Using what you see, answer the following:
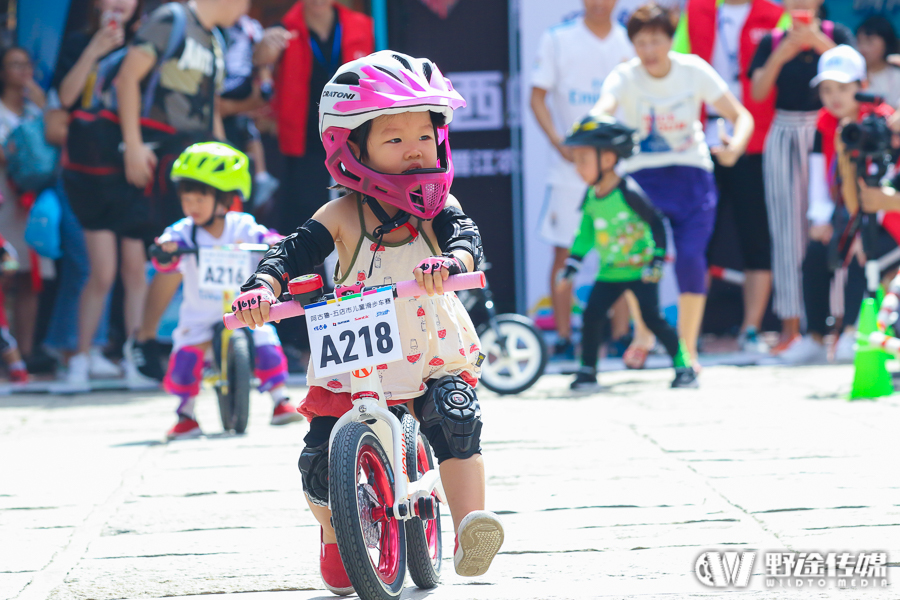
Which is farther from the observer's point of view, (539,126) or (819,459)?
(539,126)

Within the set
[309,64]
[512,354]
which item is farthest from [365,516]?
[309,64]

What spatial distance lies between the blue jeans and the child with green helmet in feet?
7.55

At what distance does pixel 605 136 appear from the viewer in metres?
5.77

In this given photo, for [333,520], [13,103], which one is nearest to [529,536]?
[333,520]

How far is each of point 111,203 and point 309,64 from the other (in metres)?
1.57

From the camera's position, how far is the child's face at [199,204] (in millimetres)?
5211

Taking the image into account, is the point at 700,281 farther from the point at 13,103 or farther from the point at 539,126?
the point at 13,103

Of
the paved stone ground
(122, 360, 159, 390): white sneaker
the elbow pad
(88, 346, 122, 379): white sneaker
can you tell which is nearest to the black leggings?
the paved stone ground

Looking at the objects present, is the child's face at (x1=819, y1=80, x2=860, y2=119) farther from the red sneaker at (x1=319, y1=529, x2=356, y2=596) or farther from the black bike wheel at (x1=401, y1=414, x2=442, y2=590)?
the red sneaker at (x1=319, y1=529, x2=356, y2=596)

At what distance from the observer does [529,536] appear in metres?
3.17

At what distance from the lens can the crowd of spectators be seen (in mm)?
6223

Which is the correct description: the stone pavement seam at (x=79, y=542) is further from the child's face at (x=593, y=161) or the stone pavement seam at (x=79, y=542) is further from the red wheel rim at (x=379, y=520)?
the child's face at (x=593, y=161)

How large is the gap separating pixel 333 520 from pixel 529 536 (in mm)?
887

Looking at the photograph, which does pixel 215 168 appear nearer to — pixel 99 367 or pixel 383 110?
pixel 99 367
